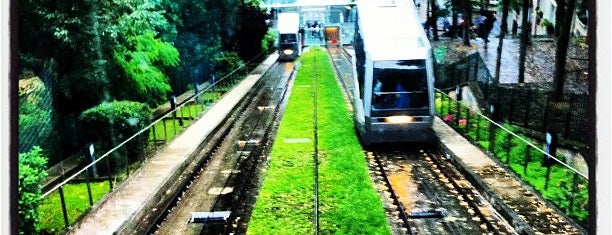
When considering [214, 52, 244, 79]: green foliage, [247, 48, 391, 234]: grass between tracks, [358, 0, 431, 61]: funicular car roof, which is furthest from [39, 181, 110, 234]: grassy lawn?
[214, 52, 244, 79]: green foliage

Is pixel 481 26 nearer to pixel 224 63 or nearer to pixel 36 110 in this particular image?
pixel 224 63

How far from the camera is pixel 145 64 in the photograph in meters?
14.4

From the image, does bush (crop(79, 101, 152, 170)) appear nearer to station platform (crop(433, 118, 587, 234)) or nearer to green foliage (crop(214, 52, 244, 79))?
station platform (crop(433, 118, 587, 234))

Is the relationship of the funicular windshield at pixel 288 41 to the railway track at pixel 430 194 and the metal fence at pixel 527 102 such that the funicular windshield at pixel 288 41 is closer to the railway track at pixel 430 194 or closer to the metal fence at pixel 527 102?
the metal fence at pixel 527 102

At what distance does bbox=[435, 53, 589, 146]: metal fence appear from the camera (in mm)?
9984

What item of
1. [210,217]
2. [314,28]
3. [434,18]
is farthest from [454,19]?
[314,28]

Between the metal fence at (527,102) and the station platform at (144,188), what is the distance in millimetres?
6701

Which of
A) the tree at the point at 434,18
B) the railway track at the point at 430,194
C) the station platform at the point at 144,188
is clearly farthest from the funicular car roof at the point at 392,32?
the tree at the point at 434,18

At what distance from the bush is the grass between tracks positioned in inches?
123

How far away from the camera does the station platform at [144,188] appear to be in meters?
7.68

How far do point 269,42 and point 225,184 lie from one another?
117ft

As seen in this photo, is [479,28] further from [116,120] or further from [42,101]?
[42,101]

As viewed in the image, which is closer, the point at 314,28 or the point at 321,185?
the point at 321,185

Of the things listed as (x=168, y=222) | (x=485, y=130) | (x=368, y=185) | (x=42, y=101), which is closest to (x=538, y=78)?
(x=485, y=130)
